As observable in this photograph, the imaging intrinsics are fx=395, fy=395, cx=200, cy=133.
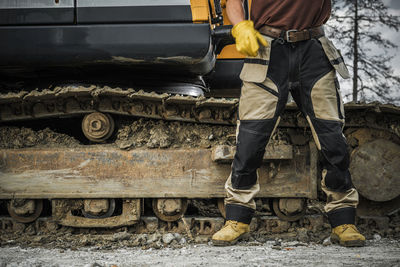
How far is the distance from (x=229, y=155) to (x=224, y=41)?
1.10 metres

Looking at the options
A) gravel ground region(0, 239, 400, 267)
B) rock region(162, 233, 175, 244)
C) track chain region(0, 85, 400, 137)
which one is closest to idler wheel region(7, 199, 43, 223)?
gravel ground region(0, 239, 400, 267)

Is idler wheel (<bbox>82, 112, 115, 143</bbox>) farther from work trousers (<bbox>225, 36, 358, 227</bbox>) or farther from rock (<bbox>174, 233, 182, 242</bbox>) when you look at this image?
work trousers (<bbox>225, 36, 358, 227</bbox>)

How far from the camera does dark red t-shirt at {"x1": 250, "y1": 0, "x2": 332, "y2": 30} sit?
2729mm

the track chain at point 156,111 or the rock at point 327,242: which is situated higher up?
the track chain at point 156,111

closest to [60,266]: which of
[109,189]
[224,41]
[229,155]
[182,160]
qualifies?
[109,189]

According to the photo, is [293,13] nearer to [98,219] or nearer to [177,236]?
[177,236]

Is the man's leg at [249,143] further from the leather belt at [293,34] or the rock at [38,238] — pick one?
the rock at [38,238]

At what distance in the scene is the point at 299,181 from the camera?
126 inches

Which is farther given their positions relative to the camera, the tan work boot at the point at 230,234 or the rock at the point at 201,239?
the rock at the point at 201,239

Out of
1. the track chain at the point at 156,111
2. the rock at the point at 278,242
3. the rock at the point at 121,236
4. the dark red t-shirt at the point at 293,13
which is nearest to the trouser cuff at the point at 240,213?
the rock at the point at 278,242

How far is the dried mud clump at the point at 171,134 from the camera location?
125 inches

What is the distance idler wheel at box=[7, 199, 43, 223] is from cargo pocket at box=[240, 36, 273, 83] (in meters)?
1.96

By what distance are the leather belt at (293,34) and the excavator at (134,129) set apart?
0.52 metres

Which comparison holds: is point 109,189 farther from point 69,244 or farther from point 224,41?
point 224,41
